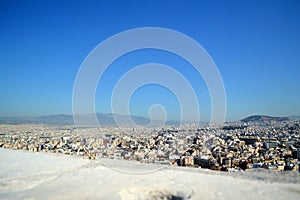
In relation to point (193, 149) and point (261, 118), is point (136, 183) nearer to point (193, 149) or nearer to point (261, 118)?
point (193, 149)

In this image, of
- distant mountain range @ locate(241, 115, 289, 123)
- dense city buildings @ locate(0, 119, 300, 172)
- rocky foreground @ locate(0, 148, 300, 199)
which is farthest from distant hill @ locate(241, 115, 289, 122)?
rocky foreground @ locate(0, 148, 300, 199)

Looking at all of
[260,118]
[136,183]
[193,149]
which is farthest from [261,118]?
[136,183]

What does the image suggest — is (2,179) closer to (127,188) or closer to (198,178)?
(127,188)

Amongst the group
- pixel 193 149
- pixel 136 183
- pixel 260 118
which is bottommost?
pixel 136 183

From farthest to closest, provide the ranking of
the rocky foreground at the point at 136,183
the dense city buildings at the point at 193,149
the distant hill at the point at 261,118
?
the distant hill at the point at 261,118
the dense city buildings at the point at 193,149
the rocky foreground at the point at 136,183

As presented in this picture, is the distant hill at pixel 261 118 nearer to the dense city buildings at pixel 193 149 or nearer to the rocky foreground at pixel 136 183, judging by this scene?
the dense city buildings at pixel 193 149

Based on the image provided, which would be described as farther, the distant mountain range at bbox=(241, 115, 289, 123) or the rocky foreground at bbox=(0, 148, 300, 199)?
the distant mountain range at bbox=(241, 115, 289, 123)

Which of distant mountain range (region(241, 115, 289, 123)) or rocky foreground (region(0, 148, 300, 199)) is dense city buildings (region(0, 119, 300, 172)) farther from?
distant mountain range (region(241, 115, 289, 123))

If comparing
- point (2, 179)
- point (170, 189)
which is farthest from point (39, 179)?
point (170, 189)

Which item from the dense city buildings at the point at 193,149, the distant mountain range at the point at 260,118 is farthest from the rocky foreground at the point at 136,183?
the distant mountain range at the point at 260,118
